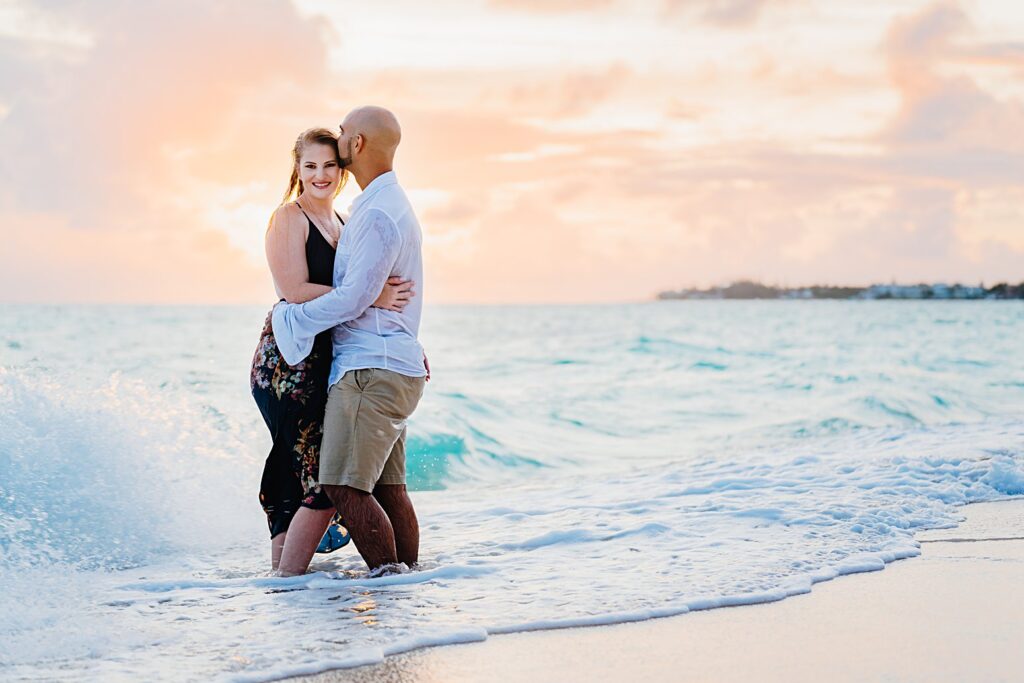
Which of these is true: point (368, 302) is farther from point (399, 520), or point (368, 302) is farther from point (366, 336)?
point (399, 520)

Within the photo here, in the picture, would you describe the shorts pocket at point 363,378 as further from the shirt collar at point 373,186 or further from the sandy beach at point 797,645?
the sandy beach at point 797,645

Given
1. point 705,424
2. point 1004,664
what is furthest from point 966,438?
point 1004,664

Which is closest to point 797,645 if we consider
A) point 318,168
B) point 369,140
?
point 369,140

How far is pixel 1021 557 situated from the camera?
4.96m

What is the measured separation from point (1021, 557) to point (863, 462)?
311 centimetres

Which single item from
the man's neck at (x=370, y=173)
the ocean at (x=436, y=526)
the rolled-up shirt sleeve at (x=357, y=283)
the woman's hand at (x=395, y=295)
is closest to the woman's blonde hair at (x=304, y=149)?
the man's neck at (x=370, y=173)

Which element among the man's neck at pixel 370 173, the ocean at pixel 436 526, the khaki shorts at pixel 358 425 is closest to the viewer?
the ocean at pixel 436 526

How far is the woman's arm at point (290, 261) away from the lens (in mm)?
4680

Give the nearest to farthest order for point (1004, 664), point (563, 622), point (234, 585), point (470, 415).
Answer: point (1004, 664)
point (563, 622)
point (234, 585)
point (470, 415)

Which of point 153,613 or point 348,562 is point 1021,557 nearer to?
point 348,562

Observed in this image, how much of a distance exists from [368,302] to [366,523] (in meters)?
1.02

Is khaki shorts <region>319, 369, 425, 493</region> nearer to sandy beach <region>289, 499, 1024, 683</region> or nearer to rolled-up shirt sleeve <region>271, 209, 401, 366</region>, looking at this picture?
rolled-up shirt sleeve <region>271, 209, 401, 366</region>

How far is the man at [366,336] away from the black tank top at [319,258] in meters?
0.10

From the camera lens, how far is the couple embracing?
4594 mm
